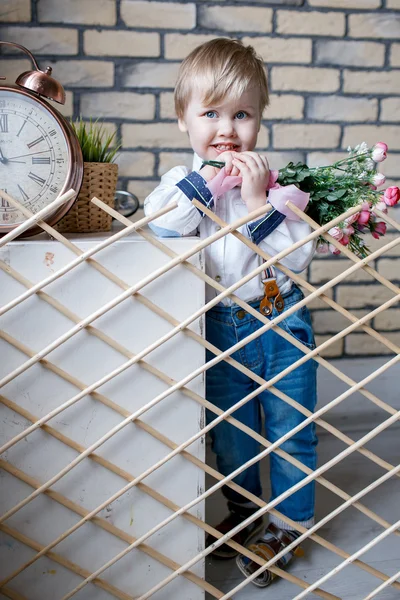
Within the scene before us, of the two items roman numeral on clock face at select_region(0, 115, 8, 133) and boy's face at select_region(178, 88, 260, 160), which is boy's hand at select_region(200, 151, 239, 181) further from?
roman numeral on clock face at select_region(0, 115, 8, 133)

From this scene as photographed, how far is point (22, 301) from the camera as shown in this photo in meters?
1.00

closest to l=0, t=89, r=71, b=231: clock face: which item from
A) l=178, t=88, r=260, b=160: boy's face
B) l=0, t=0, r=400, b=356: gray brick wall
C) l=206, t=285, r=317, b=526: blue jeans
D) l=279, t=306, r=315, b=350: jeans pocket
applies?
l=178, t=88, r=260, b=160: boy's face

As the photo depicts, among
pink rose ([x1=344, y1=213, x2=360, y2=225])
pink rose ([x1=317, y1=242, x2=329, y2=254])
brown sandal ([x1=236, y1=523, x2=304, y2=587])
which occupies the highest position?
pink rose ([x1=344, y1=213, x2=360, y2=225])

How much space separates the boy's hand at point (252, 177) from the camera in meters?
1.15

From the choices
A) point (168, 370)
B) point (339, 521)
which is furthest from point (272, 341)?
point (339, 521)

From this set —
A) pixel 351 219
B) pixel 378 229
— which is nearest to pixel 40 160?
pixel 351 219

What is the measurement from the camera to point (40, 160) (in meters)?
1.06

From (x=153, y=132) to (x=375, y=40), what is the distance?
0.74m

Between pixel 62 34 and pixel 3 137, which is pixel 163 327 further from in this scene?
pixel 62 34

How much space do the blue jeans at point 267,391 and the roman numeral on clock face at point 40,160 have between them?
436mm

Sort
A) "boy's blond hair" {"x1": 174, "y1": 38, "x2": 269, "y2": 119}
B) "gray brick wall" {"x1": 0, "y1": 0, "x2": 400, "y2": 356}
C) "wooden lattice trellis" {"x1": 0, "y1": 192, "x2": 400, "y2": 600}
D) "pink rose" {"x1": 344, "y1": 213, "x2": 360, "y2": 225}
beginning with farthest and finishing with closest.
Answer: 1. "gray brick wall" {"x1": 0, "y1": 0, "x2": 400, "y2": 356}
2. "boy's blond hair" {"x1": 174, "y1": 38, "x2": 269, "y2": 119}
3. "pink rose" {"x1": 344, "y1": 213, "x2": 360, "y2": 225}
4. "wooden lattice trellis" {"x1": 0, "y1": 192, "x2": 400, "y2": 600}

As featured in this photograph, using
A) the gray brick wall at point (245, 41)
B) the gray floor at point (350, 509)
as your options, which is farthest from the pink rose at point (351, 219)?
the gray brick wall at point (245, 41)

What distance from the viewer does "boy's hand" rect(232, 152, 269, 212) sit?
45.4 inches

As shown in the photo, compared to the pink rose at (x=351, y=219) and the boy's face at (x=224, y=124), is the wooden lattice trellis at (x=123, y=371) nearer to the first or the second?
the pink rose at (x=351, y=219)
